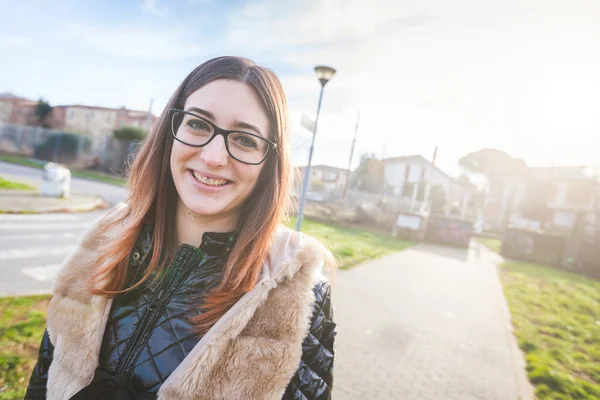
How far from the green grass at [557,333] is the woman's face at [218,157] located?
15.2 ft

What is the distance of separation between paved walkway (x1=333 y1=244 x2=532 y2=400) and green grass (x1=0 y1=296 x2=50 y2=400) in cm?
277

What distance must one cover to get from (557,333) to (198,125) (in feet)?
25.3

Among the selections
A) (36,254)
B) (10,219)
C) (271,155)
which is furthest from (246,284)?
(10,219)

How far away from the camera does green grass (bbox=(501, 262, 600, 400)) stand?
174 inches

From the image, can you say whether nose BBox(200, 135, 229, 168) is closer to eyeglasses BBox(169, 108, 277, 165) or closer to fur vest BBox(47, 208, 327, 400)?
eyeglasses BBox(169, 108, 277, 165)

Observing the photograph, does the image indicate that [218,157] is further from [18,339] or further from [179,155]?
[18,339]

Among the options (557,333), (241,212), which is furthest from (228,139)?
(557,333)

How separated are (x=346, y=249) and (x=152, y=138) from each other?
10.4 m

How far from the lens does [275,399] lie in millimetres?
1124

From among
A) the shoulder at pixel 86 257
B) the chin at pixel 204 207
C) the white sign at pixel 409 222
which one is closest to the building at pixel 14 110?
the white sign at pixel 409 222

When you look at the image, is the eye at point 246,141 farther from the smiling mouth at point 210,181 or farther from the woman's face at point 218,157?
the smiling mouth at point 210,181

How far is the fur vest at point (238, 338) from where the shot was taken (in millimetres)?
1129

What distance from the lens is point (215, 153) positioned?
129 cm

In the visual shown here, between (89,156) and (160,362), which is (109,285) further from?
(89,156)
